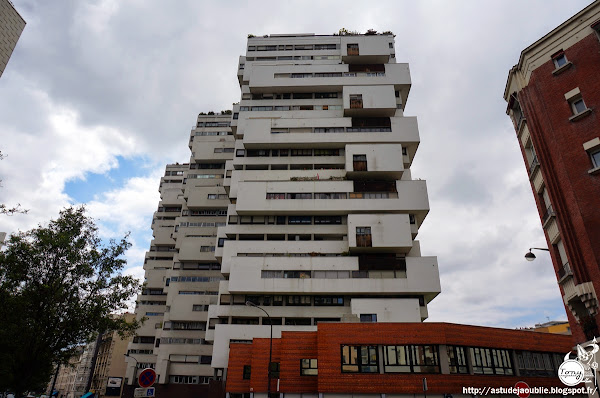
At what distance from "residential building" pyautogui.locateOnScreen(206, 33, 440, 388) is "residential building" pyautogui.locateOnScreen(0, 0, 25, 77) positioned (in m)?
27.5

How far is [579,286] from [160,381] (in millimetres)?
51912

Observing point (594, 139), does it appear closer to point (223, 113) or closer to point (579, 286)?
point (579, 286)

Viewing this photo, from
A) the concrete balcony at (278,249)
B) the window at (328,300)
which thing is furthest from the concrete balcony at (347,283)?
the concrete balcony at (278,249)

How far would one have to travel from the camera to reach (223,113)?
76562mm

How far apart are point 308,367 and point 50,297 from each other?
68.4ft

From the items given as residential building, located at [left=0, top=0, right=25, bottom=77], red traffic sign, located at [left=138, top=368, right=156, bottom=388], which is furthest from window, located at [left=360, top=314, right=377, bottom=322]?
residential building, located at [left=0, top=0, right=25, bottom=77]

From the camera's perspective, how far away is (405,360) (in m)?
29.3

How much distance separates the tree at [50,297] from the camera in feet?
65.8

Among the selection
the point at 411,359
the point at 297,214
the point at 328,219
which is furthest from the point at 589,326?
the point at 297,214

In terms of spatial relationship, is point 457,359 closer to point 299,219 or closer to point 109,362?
point 299,219

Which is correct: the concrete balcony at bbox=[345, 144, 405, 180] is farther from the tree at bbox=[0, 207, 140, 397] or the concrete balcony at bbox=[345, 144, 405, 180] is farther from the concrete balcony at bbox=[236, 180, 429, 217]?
the tree at bbox=[0, 207, 140, 397]

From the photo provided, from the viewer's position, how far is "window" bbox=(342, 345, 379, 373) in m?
29.3

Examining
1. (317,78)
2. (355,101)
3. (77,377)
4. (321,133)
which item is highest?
(317,78)

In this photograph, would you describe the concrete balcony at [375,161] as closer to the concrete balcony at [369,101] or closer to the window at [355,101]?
the concrete balcony at [369,101]
